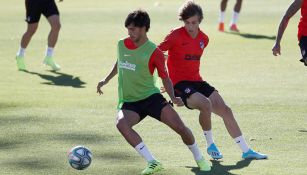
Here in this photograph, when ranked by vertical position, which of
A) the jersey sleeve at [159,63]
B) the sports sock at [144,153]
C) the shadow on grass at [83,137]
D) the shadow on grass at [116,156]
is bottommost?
the shadow on grass at [83,137]

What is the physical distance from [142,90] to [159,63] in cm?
34

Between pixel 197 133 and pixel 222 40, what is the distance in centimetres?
936

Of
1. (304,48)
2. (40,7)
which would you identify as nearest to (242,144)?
(304,48)

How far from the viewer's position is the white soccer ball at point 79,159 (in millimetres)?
8203

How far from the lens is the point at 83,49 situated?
18.5 meters

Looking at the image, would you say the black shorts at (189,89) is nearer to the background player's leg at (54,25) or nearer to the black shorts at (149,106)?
the black shorts at (149,106)

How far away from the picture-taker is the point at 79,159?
8.20 metres

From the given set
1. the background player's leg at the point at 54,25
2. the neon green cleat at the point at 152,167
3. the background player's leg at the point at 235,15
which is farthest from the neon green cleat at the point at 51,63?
the neon green cleat at the point at 152,167

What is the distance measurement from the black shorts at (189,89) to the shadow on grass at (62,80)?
17.6 ft

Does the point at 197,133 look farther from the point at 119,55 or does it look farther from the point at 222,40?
the point at 222,40

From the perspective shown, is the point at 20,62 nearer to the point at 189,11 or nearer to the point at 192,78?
the point at 192,78

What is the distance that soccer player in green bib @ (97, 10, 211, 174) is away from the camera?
324 inches

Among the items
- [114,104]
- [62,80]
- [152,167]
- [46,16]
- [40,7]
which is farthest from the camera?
[46,16]

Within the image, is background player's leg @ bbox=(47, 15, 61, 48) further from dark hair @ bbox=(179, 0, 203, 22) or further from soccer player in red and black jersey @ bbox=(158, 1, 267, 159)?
dark hair @ bbox=(179, 0, 203, 22)
